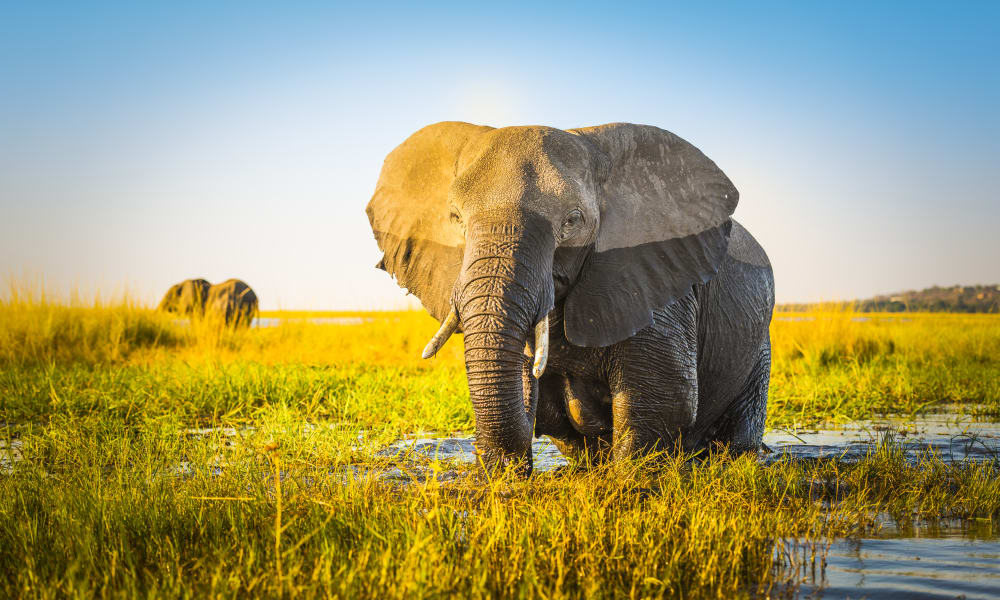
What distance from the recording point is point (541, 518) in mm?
3330

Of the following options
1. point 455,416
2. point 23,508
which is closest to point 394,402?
point 455,416

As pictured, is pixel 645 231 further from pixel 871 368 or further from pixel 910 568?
pixel 871 368

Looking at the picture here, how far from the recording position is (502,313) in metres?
3.82

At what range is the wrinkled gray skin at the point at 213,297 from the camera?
18875mm

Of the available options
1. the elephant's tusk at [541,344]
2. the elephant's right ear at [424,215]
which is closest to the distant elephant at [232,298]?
the elephant's right ear at [424,215]

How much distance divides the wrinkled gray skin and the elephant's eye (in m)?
15.3

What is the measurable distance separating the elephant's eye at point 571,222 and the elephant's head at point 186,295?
53.3 ft

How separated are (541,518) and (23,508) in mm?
2176

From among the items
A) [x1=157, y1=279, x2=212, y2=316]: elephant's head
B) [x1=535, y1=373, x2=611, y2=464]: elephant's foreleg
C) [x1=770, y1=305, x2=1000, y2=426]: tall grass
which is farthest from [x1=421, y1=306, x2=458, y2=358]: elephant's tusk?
[x1=157, y1=279, x2=212, y2=316]: elephant's head

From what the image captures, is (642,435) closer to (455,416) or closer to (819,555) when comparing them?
(819,555)

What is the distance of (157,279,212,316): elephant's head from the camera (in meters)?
19.3

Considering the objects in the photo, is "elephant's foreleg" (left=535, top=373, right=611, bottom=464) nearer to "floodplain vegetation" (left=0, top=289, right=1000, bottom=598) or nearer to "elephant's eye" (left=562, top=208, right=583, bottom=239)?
"floodplain vegetation" (left=0, top=289, right=1000, bottom=598)

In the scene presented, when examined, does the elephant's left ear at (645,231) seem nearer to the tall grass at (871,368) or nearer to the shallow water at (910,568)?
the shallow water at (910,568)

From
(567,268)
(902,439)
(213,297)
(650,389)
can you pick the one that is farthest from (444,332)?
(213,297)
